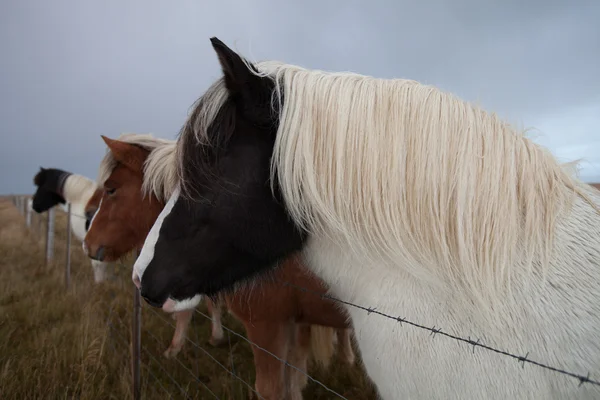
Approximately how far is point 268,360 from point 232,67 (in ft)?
6.88

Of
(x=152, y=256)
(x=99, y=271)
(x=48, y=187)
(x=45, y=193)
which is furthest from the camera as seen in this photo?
(x=45, y=193)

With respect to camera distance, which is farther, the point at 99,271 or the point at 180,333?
the point at 99,271

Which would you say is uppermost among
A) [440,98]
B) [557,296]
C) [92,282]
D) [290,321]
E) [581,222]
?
[440,98]

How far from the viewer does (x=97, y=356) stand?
3.29 metres

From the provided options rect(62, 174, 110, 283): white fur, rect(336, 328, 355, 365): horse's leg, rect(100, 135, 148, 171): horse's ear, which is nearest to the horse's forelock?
rect(100, 135, 148, 171): horse's ear

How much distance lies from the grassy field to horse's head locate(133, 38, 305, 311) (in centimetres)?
131

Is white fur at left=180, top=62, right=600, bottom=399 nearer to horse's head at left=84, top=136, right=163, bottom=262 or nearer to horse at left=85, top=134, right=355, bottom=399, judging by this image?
horse at left=85, top=134, right=355, bottom=399

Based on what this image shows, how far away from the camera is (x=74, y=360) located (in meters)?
3.15

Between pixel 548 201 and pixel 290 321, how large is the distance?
200 cm

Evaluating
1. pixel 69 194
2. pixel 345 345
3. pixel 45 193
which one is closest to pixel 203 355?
pixel 345 345

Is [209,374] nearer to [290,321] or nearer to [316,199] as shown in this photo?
[290,321]

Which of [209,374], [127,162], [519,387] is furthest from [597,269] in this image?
[209,374]

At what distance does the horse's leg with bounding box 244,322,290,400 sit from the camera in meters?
2.43

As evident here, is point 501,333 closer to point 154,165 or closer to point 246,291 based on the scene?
point 246,291
